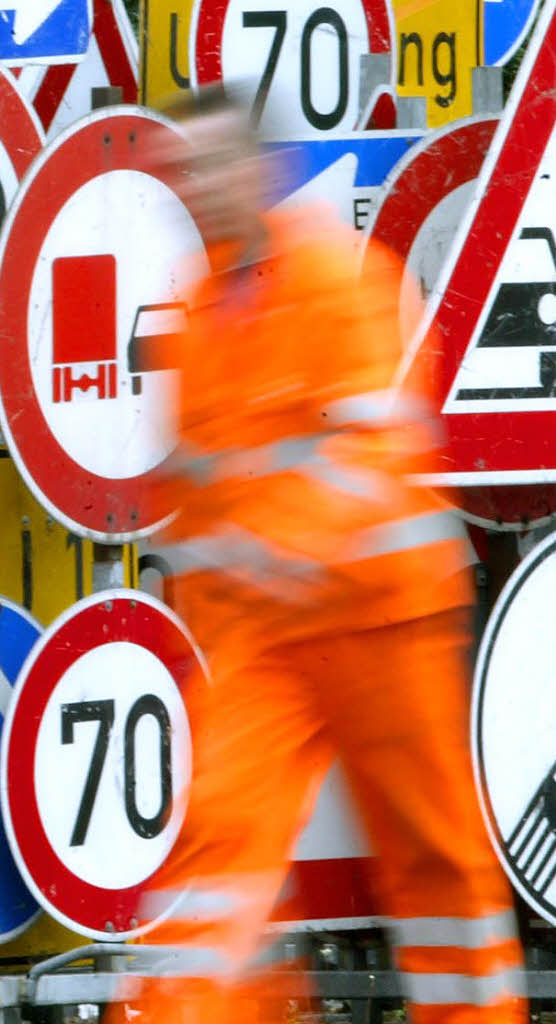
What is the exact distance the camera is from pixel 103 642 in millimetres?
5859

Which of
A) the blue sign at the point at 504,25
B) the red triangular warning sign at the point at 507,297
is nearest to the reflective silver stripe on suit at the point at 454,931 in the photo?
the red triangular warning sign at the point at 507,297

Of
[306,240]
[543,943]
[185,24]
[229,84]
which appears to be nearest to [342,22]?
[185,24]

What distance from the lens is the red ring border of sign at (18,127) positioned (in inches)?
239

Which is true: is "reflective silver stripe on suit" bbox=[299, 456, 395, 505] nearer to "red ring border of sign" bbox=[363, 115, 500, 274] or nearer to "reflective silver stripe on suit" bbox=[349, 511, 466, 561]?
"reflective silver stripe on suit" bbox=[349, 511, 466, 561]

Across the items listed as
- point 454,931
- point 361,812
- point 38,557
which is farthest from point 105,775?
point 454,931

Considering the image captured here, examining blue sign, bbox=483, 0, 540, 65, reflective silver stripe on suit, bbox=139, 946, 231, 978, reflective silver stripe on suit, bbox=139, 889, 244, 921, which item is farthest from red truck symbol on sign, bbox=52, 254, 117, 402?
Answer: blue sign, bbox=483, 0, 540, 65

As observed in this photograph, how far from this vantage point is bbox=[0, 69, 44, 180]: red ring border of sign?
6.06 metres

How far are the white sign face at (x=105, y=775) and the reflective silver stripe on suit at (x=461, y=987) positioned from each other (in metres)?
0.76

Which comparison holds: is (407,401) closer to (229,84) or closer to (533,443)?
(533,443)

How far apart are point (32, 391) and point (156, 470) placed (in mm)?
287

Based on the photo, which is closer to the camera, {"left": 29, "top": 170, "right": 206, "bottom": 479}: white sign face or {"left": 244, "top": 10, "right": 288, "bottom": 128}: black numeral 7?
{"left": 29, "top": 170, "right": 206, "bottom": 479}: white sign face

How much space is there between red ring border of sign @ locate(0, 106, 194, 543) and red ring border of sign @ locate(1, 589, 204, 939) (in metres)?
0.16

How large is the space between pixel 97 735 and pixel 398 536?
108cm

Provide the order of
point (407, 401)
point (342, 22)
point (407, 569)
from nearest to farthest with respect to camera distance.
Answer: point (407, 569), point (407, 401), point (342, 22)
